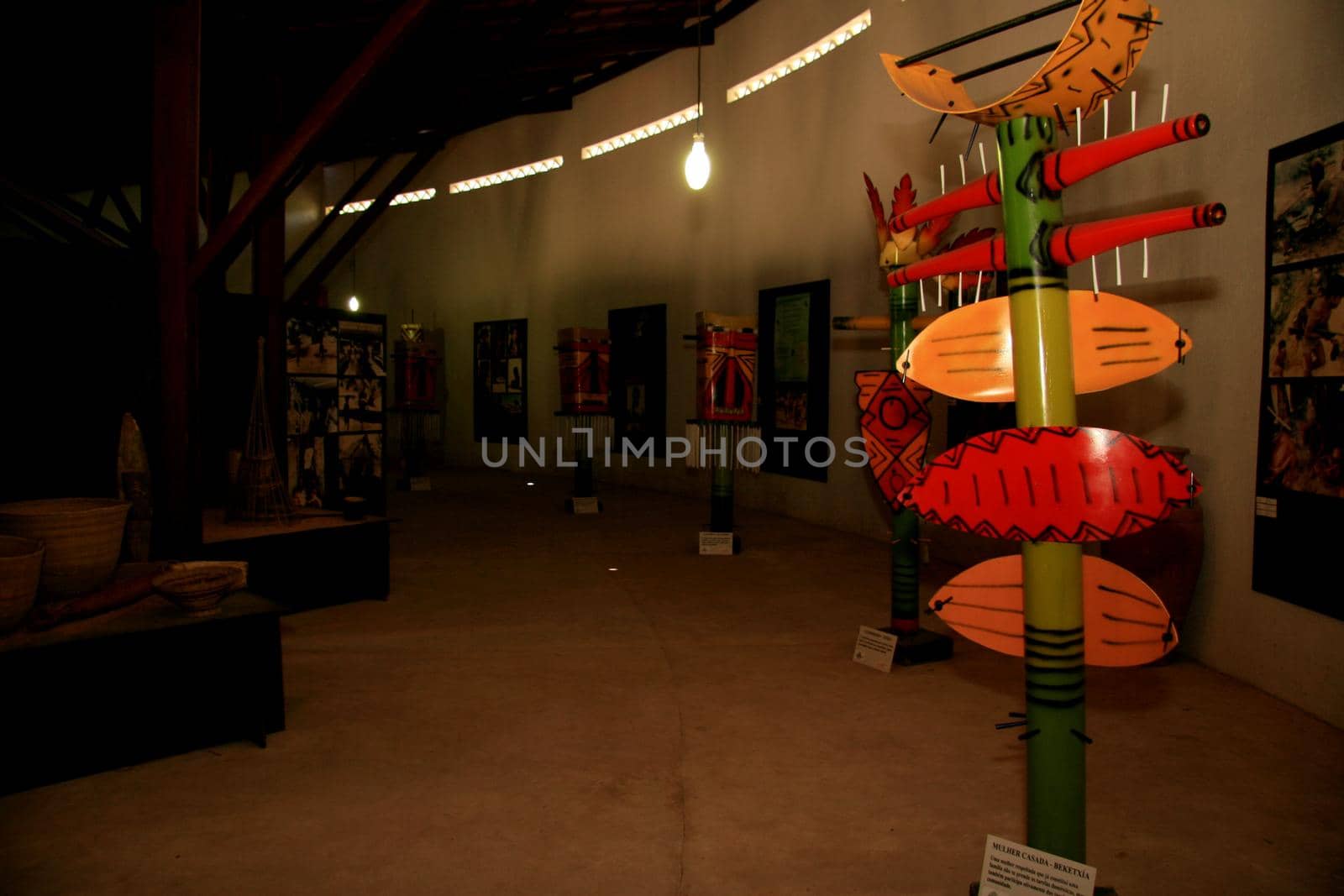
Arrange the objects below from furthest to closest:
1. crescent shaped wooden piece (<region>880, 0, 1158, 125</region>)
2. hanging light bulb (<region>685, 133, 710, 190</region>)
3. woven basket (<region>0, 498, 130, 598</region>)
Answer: hanging light bulb (<region>685, 133, 710, 190</region>), woven basket (<region>0, 498, 130, 598</region>), crescent shaped wooden piece (<region>880, 0, 1158, 125</region>)

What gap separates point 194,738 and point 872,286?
5130 millimetres

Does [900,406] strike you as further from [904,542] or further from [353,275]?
[353,275]

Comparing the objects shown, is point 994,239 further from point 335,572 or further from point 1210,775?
point 335,572

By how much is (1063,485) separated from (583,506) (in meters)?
6.79

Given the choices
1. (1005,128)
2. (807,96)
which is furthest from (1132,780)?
(807,96)

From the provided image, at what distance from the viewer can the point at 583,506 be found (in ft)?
25.8

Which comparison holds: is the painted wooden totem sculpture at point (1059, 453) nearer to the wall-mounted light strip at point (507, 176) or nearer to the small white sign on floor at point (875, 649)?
the small white sign on floor at point (875, 649)

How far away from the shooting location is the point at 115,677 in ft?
8.48

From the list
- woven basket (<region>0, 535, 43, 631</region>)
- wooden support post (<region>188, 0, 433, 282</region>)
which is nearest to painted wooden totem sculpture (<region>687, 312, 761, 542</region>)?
wooden support post (<region>188, 0, 433, 282</region>)

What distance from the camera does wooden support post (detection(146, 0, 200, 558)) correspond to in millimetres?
3938

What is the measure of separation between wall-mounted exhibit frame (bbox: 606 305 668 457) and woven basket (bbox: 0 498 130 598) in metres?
6.63

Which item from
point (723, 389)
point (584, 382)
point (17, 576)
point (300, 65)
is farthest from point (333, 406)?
point (300, 65)

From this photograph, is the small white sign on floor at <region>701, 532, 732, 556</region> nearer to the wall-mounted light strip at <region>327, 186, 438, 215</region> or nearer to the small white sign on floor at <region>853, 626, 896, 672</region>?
the small white sign on floor at <region>853, 626, 896, 672</region>

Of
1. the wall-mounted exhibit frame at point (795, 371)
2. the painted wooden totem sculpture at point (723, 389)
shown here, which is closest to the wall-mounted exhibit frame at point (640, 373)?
the wall-mounted exhibit frame at point (795, 371)
